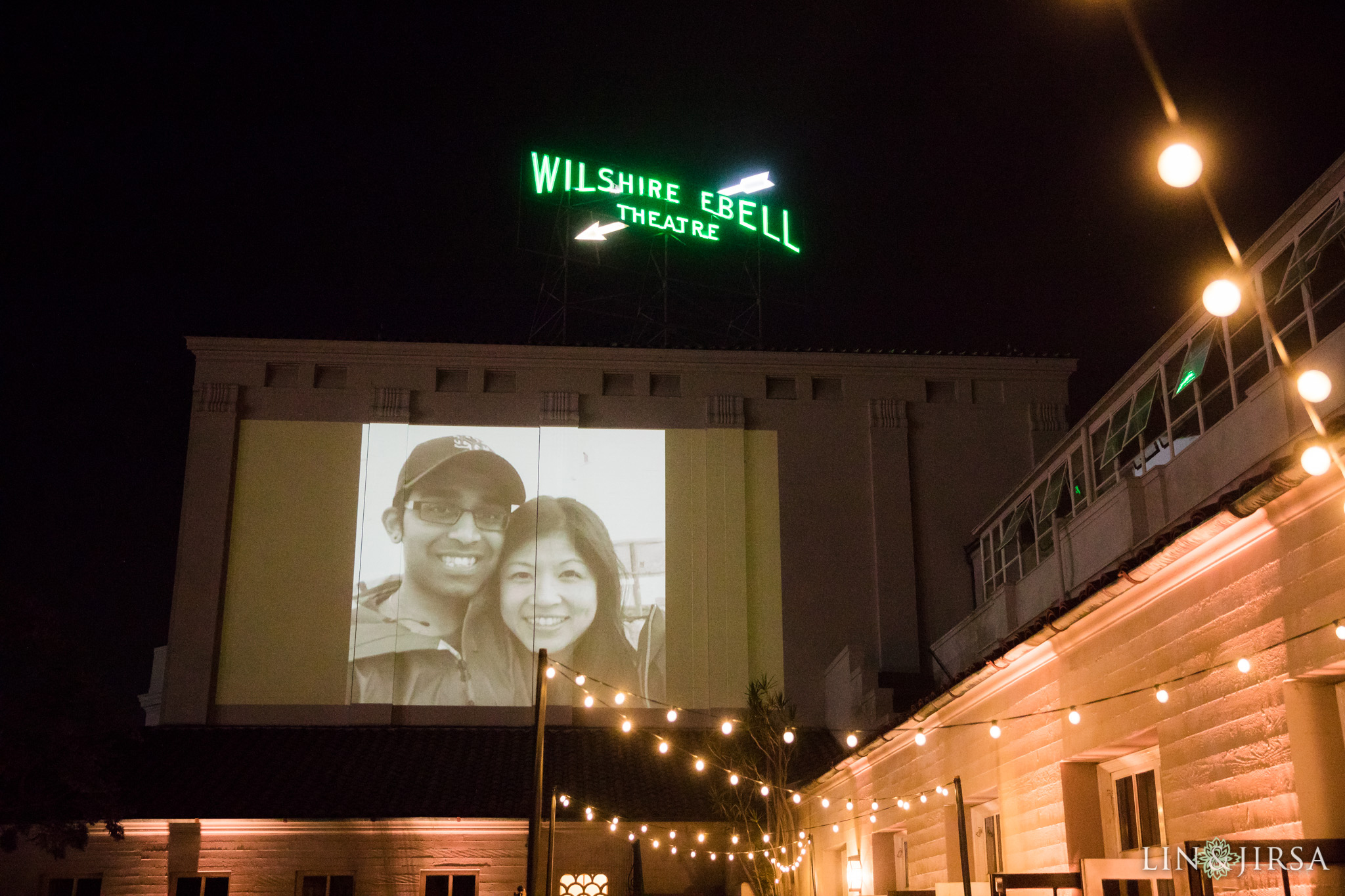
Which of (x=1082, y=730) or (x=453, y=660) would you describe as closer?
(x=1082, y=730)

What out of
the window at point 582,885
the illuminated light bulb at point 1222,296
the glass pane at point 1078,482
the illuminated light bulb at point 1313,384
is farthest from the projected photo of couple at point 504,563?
the illuminated light bulb at point 1222,296

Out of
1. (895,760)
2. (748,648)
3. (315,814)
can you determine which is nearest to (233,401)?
(315,814)

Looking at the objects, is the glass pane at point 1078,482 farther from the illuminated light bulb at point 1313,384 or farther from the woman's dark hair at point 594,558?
the woman's dark hair at point 594,558

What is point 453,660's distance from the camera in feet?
79.2

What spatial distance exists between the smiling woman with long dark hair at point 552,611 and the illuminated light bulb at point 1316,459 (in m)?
19.2

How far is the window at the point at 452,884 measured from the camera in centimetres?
2088

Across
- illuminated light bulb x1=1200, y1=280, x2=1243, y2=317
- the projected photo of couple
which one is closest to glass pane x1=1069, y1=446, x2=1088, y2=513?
the projected photo of couple

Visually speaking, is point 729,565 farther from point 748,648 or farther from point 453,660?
point 453,660

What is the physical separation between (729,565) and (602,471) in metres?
3.24

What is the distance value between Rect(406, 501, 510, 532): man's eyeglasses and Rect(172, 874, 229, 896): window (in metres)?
7.54

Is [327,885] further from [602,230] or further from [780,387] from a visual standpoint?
→ [602,230]

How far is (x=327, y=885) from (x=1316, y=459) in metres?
18.9

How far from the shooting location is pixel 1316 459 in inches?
222

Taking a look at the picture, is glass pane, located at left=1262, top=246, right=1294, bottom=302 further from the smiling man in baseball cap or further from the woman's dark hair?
the smiling man in baseball cap
